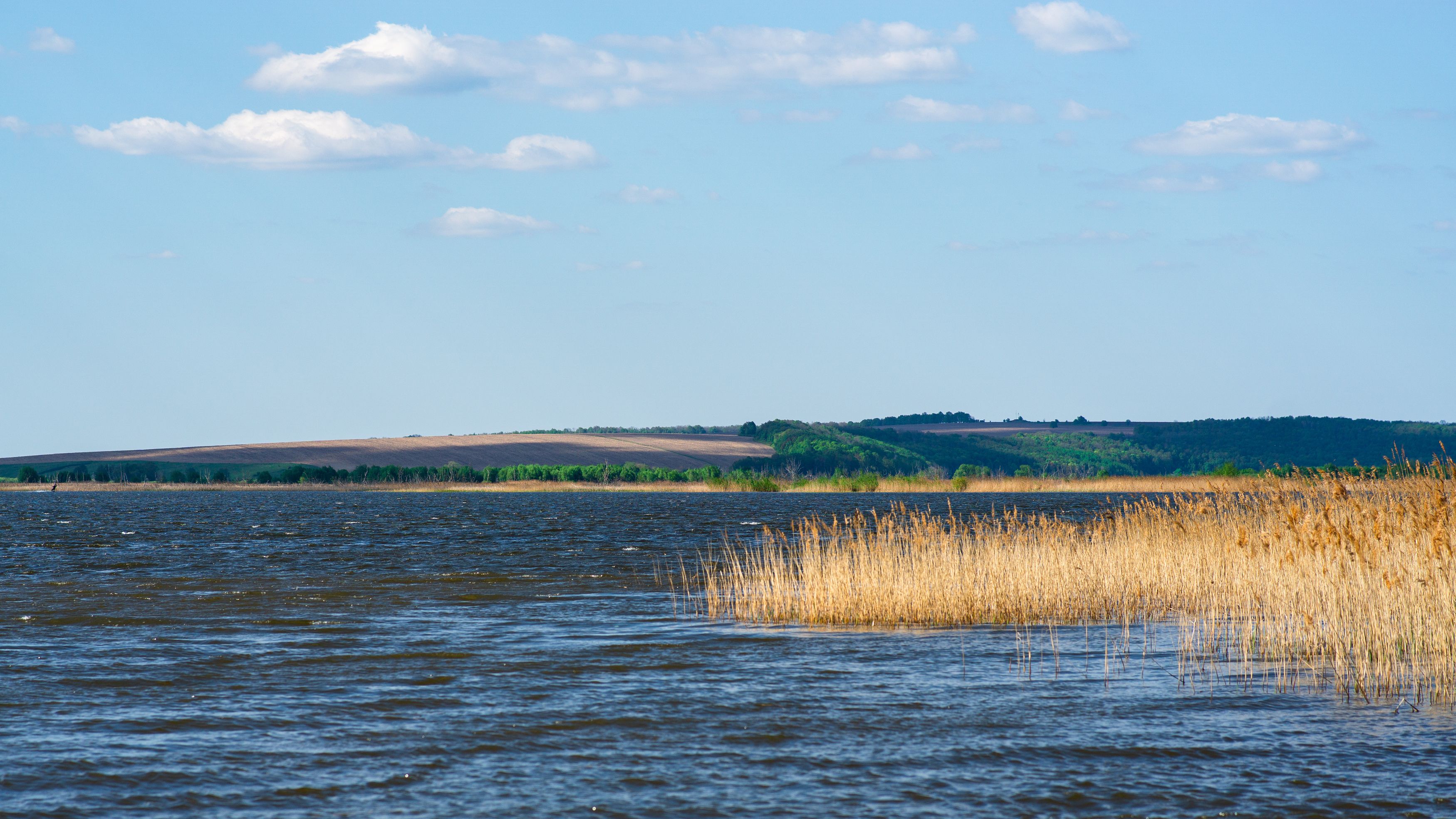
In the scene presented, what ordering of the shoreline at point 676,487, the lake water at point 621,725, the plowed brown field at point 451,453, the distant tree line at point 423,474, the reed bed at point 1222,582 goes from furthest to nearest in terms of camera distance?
the plowed brown field at point 451,453 < the distant tree line at point 423,474 < the shoreline at point 676,487 < the reed bed at point 1222,582 < the lake water at point 621,725

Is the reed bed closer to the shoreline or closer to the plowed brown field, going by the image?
the shoreline

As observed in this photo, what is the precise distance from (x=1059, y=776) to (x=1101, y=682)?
13.3 ft

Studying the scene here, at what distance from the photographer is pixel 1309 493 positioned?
1822 cm

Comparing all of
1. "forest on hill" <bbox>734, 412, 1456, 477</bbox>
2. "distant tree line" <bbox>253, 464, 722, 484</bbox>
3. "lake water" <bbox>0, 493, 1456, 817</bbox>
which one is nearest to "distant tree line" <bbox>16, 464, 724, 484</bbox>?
"distant tree line" <bbox>253, 464, 722, 484</bbox>

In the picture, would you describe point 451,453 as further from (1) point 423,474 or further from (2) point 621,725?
(2) point 621,725

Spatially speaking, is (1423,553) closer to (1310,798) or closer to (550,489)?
(1310,798)

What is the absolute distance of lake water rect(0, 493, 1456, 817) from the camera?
914 centimetres

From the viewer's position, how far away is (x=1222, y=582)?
742 inches

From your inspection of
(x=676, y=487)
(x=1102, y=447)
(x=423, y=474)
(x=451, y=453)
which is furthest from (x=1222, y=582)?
(x=1102, y=447)

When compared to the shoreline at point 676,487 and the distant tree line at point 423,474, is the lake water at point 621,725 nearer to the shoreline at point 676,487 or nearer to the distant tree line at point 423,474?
the shoreline at point 676,487

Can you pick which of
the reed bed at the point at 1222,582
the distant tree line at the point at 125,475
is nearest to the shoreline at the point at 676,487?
the distant tree line at the point at 125,475

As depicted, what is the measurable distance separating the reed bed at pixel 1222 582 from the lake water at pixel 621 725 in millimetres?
1036

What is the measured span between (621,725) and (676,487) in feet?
439

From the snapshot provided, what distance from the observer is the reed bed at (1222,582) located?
45.0 ft
